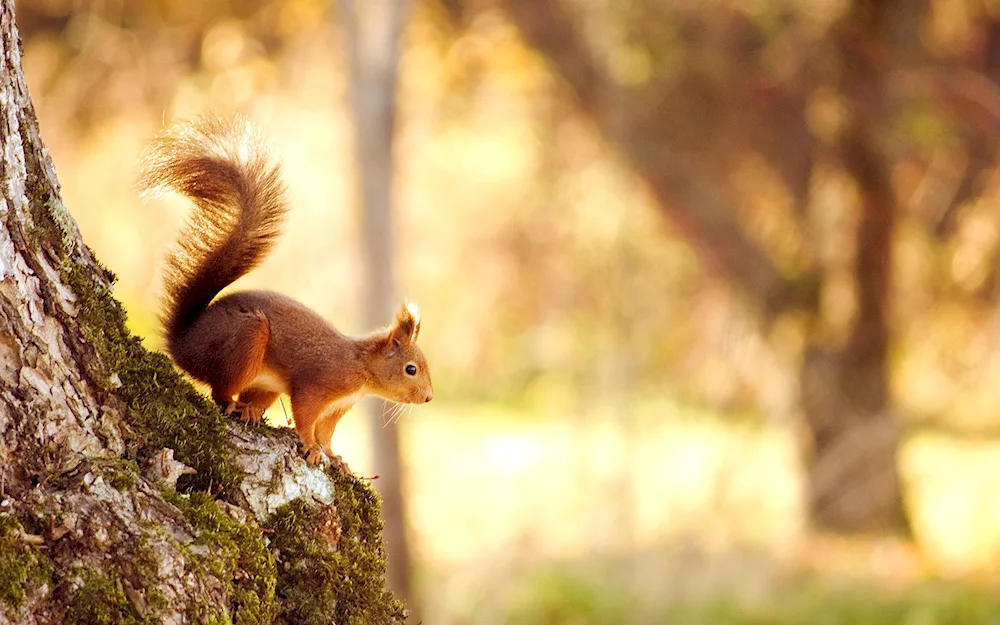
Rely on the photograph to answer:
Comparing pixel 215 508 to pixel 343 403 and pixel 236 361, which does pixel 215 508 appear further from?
pixel 343 403

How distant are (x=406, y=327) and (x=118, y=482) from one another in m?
0.64

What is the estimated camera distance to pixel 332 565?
143cm

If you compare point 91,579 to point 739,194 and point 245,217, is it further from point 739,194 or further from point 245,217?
point 739,194

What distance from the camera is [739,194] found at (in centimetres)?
678

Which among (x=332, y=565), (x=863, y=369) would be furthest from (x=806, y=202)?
(x=332, y=565)

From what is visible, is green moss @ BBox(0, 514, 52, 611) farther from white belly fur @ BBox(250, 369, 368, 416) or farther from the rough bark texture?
white belly fur @ BBox(250, 369, 368, 416)

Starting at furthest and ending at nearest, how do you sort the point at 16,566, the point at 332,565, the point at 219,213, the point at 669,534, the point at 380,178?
the point at 669,534
the point at 380,178
the point at 219,213
the point at 332,565
the point at 16,566

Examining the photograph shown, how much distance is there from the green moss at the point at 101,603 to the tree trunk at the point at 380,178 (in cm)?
331

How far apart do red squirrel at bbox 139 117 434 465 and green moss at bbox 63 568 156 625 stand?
1.09 ft

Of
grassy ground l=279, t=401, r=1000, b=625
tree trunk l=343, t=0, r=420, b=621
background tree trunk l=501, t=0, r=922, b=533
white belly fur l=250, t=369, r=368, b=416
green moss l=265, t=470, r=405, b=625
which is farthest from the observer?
background tree trunk l=501, t=0, r=922, b=533

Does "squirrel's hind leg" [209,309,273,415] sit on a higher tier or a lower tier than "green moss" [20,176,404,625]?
higher

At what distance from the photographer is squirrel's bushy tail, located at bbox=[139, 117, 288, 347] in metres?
1.58

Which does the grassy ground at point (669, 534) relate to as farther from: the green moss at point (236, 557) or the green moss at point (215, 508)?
the green moss at point (236, 557)

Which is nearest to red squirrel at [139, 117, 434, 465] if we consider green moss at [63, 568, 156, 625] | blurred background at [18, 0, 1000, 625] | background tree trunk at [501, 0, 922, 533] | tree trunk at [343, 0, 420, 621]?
green moss at [63, 568, 156, 625]
